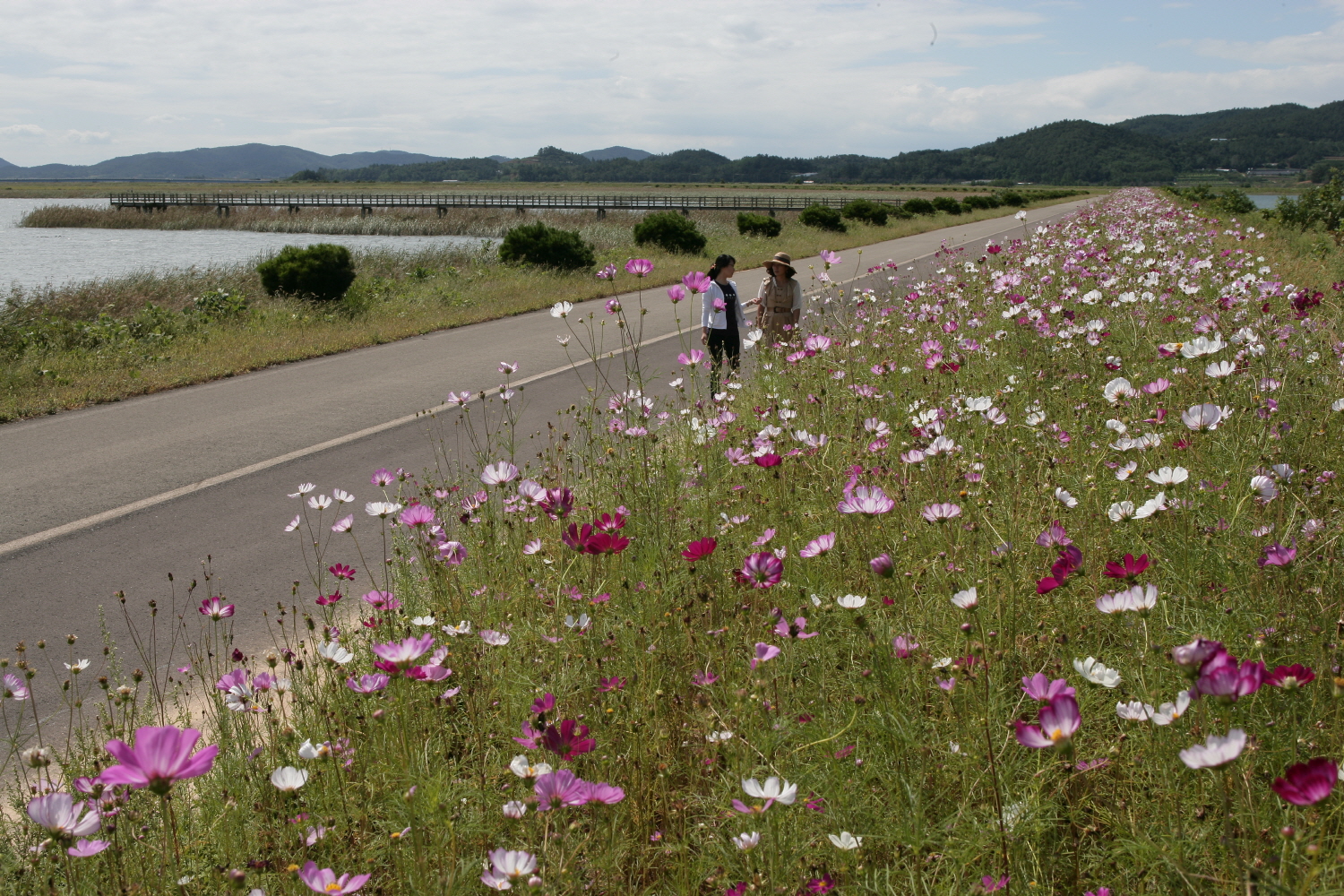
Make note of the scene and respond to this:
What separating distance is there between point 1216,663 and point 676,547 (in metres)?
2.33

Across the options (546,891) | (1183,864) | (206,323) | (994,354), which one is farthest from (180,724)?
(206,323)

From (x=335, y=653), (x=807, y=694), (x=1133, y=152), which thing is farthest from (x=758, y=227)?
(x=1133, y=152)

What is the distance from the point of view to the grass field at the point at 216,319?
10250 millimetres

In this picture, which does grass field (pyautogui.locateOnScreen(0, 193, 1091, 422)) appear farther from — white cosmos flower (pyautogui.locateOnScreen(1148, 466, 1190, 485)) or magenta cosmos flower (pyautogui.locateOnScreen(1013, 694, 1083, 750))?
magenta cosmos flower (pyautogui.locateOnScreen(1013, 694, 1083, 750))

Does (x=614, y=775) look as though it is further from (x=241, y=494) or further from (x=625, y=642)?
(x=241, y=494)

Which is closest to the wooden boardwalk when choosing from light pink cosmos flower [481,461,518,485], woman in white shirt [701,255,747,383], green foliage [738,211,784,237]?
green foliage [738,211,784,237]

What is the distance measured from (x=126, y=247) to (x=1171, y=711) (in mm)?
53301

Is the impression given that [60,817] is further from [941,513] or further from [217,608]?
[941,513]

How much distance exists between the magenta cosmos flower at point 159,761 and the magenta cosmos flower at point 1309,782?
138 centimetres

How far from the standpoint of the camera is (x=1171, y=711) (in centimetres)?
153

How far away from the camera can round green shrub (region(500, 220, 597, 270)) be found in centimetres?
2125

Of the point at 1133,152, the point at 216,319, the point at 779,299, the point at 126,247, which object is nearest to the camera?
the point at 779,299

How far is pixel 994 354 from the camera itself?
587 centimetres

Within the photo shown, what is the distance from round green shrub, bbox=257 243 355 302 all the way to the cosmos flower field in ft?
45.1
